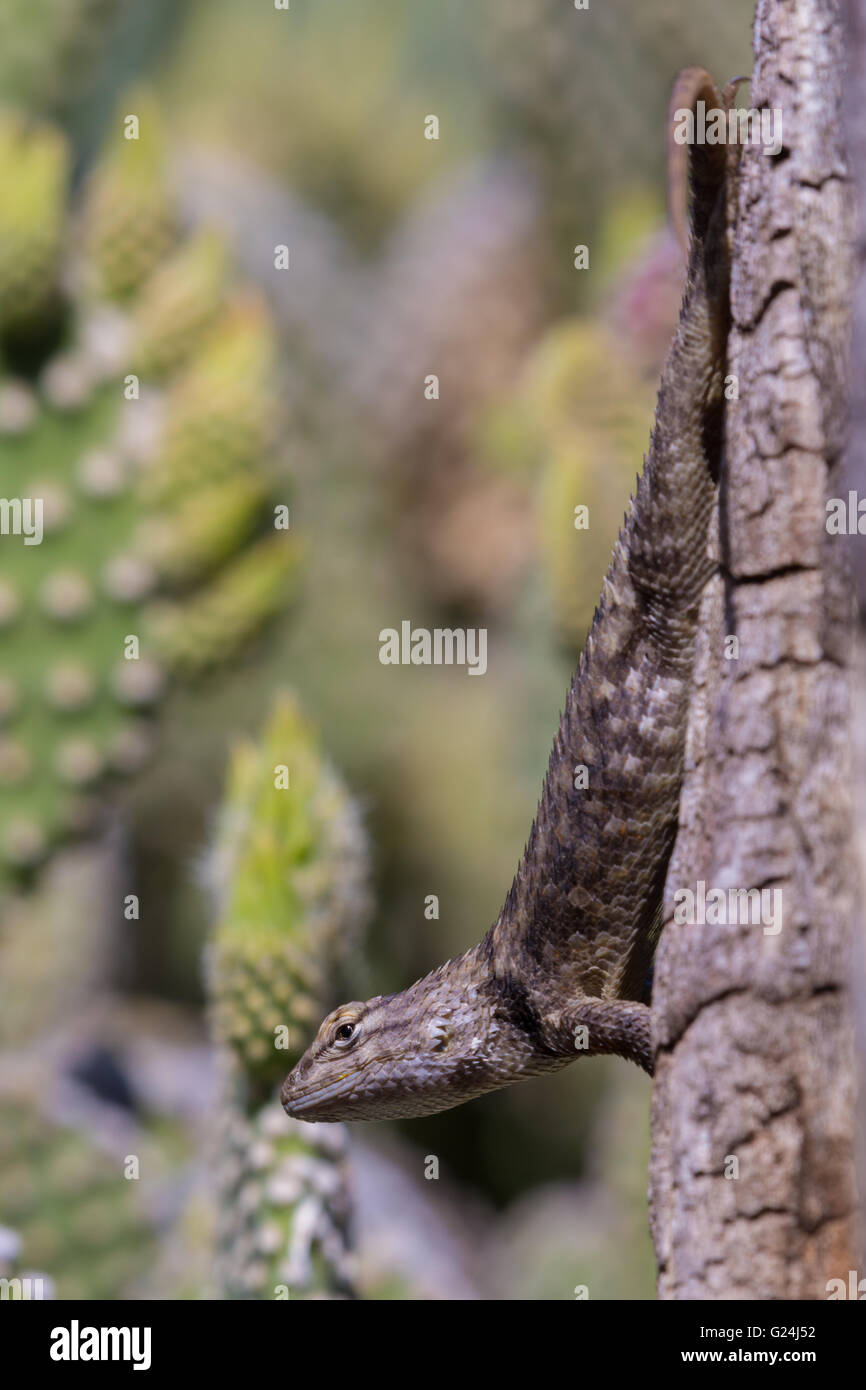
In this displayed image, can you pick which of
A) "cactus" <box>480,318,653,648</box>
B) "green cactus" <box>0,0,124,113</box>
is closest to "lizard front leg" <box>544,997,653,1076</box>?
"cactus" <box>480,318,653,648</box>

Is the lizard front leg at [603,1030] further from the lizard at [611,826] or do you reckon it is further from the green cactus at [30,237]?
the green cactus at [30,237]

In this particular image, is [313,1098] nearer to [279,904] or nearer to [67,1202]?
[279,904]

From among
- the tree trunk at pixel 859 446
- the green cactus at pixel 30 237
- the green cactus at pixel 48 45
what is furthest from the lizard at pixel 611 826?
the green cactus at pixel 48 45

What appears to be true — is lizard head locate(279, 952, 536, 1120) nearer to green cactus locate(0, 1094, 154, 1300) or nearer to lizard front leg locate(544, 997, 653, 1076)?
lizard front leg locate(544, 997, 653, 1076)

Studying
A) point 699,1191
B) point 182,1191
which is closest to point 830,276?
point 699,1191

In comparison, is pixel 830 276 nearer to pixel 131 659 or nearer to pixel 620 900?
pixel 620 900

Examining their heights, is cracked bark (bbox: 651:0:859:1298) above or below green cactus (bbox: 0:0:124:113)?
below
